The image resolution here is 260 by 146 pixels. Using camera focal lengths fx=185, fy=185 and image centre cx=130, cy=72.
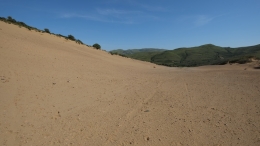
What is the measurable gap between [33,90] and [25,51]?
21.5 feet

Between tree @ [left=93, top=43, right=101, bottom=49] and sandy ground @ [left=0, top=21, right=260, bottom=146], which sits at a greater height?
tree @ [left=93, top=43, right=101, bottom=49]

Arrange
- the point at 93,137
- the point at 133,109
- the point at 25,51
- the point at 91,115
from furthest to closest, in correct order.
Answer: the point at 25,51 < the point at 133,109 < the point at 91,115 < the point at 93,137

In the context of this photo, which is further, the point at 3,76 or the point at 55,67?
the point at 55,67

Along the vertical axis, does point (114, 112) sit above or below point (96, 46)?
below

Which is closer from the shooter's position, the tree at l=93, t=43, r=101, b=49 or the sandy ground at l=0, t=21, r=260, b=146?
the sandy ground at l=0, t=21, r=260, b=146

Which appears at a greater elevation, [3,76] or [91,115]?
[3,76]

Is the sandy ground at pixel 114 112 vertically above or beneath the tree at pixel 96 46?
beneath

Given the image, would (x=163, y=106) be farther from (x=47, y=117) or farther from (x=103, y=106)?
(x=47, y=117)

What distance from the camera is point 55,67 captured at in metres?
12.5

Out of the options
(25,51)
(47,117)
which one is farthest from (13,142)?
(25,51)

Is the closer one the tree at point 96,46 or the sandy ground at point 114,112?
the sandy ground at point 114,112

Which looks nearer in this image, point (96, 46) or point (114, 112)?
point (114, 112)

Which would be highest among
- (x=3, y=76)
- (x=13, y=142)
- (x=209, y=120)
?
(x=3, y=76)

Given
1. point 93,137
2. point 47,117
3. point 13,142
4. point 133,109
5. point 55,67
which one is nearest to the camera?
point 13,142
